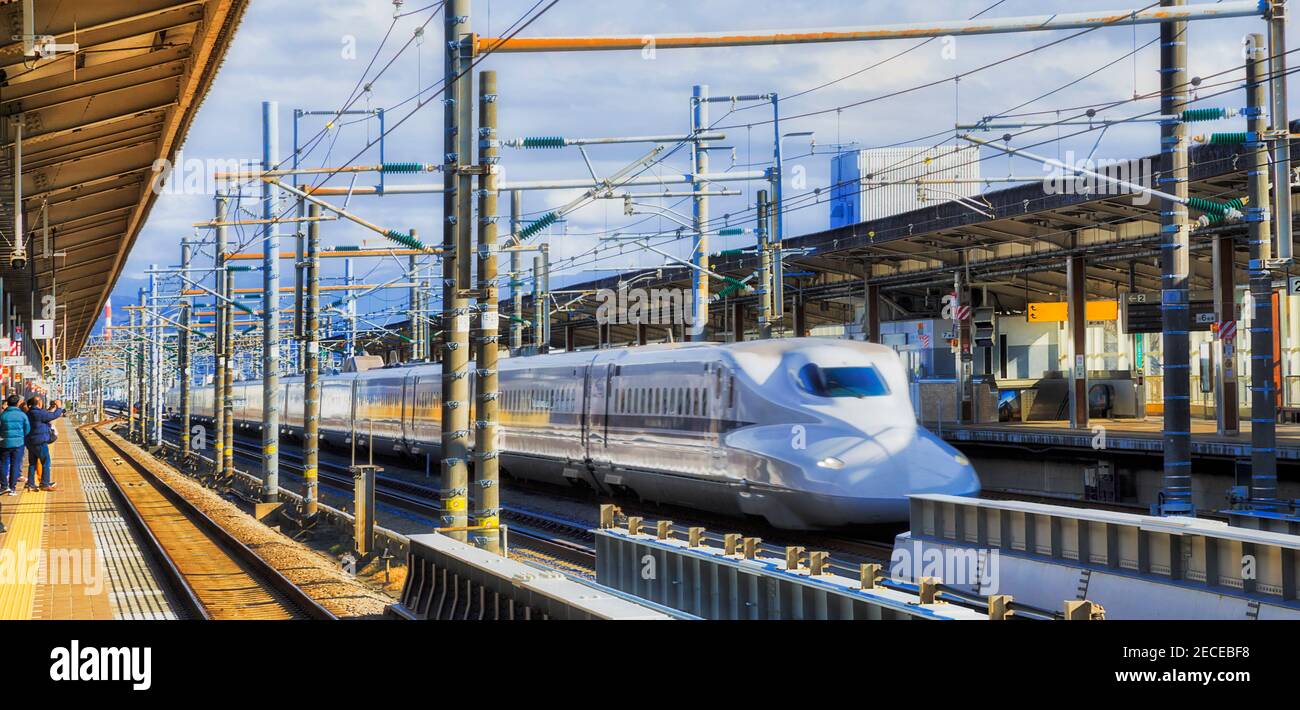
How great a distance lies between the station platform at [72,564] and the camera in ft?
48.2

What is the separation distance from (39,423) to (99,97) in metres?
8.91

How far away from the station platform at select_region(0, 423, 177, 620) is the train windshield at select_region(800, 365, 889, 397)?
8749mm

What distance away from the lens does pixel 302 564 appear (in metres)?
20.2

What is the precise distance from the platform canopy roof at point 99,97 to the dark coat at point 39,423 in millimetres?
2881

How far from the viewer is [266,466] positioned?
1121 inches

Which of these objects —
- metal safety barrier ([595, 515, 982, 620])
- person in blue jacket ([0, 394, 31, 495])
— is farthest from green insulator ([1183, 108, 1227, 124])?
person in blue jacket ([0, 394, 31, 495])

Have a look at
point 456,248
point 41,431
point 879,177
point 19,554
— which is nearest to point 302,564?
point 19,554

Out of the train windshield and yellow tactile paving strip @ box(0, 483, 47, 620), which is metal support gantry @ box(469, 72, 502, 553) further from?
the train windshield

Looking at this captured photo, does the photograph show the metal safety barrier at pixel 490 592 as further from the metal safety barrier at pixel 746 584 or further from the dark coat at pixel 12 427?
the dark coat at pixel 12 427

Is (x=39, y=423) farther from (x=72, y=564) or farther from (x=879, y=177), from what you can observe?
(x=879, y=177)

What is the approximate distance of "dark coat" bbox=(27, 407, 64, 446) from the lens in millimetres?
23875

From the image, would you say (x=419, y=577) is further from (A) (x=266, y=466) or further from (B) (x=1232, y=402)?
(B) (x=1232, y=402)

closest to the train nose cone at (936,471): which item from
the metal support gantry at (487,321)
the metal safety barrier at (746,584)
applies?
the metal safety barrier at (746,584)
